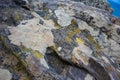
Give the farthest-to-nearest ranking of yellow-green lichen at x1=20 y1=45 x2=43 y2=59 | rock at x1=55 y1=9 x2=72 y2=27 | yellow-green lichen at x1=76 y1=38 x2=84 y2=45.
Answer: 1. rock at x1=55 y1=9 x2=72 y2=27
2. yellow-green lichen at x1=76 y1=38 x2=84 y2=45
3. yellow-green lichen at x1=20 y1=45 x2=43 y2=59

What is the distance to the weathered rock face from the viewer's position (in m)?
1.89

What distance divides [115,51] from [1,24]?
1.34 meters

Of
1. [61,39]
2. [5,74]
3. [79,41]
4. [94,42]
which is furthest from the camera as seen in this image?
[94,42]

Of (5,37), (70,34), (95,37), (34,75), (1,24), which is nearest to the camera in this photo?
(34,75)

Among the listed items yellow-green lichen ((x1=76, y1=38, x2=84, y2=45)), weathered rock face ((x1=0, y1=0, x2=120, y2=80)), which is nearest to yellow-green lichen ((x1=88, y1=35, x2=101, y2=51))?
weathered rock face ((x1=0, y1=0, x2=120, y2=80))

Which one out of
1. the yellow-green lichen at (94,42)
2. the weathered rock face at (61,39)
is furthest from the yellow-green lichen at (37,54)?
the yellow-green lichen at (94,42)

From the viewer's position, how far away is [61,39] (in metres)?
2.16

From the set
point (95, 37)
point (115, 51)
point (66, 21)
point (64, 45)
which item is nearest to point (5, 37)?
point (64, 45)

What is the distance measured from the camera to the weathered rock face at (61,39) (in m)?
1.89

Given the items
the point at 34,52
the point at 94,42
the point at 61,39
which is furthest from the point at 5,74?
the point at 94,42

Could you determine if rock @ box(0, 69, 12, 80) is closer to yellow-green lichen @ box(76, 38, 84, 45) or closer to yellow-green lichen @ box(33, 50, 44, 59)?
yellow-green lichen @ box(33, 50, 44, 59)

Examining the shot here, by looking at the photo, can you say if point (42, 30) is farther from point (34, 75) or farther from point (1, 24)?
point (34, 75)

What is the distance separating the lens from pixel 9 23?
2.15 m

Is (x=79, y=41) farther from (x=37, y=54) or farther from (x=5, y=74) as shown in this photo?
(x=5, y=74)
